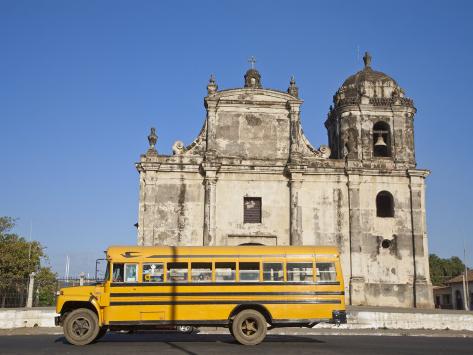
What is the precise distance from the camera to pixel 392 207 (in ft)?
91.3

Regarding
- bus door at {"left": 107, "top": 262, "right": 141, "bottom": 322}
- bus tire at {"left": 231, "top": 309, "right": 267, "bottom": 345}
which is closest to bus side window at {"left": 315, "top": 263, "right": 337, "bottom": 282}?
bus tire at {"left": 231, "top": 309, "right": 267, "bottom": 345}

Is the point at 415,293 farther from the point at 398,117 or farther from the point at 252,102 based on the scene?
the point at 252,102

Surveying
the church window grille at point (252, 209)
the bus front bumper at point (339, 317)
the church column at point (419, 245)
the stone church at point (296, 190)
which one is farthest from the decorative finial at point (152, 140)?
the bus front bumper at point (339, 317)

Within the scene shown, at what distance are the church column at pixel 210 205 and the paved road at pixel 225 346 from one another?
11.6 m

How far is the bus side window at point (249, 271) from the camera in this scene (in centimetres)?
1310

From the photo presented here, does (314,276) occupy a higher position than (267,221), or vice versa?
(267,221)

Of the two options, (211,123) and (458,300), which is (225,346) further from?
(458,300)

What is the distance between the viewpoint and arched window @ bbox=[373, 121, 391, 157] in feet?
95.3

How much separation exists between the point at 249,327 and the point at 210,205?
549 inches

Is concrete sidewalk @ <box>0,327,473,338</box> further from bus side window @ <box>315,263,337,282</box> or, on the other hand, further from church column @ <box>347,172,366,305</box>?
church column @ <box>347,172,366,305</box>

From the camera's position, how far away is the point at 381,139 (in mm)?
29125

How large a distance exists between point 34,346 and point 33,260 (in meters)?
33.1

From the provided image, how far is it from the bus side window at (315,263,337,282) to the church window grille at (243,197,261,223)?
14.1m

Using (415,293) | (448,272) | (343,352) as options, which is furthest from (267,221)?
(448,272)
